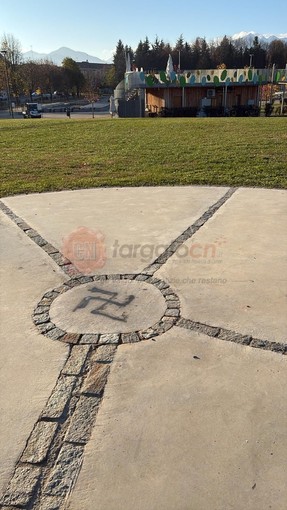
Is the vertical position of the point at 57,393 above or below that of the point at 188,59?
below

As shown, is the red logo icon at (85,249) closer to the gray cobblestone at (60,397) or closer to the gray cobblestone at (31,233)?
the gray cobblestone at (31,233)

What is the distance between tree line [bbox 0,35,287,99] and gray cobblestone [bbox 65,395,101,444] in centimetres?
5929

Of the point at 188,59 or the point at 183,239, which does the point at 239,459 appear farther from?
the point at 188,59

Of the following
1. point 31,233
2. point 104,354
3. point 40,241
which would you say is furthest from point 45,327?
point 31,233

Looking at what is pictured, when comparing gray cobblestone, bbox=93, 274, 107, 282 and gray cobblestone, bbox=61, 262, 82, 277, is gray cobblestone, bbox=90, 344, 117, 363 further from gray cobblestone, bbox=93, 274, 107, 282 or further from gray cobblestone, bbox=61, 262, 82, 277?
gray cobblestone, bbox=61, 262, 82, 277

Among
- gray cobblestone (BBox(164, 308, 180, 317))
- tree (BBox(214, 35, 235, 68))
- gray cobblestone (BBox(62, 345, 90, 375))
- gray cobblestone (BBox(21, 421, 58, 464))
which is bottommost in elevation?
gray cobblestone (BBox(21, 421, 58, 464))

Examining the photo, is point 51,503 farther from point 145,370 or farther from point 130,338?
point 130,338

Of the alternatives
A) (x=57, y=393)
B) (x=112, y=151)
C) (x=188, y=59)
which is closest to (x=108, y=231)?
(x=57, y=393)

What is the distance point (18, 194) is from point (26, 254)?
3.41 metres

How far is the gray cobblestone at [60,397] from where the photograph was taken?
252 cm

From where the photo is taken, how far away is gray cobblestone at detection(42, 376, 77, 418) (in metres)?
2.52

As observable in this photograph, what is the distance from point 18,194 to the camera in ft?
26.0

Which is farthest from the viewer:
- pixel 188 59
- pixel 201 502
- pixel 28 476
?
pixel 188 59

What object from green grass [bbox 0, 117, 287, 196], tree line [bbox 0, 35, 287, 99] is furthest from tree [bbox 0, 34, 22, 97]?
green grass [bbox 0, 117, 287, 196]
